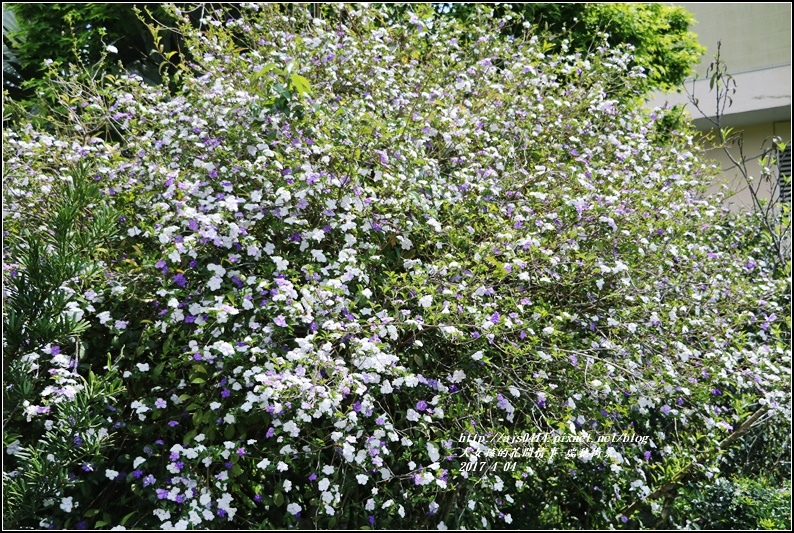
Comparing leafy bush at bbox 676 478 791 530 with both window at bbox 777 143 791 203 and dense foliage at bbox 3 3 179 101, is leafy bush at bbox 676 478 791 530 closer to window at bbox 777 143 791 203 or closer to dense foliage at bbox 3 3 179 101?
window at bbox 777 143 791 203

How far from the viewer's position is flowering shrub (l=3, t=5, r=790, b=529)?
2758mm

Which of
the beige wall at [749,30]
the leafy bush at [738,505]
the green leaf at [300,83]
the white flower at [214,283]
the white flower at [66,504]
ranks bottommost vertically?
the leafy bush at [738,505]

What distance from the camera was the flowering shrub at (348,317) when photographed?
2758mm

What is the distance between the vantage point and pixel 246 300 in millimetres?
2756

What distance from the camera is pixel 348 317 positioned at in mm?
2797

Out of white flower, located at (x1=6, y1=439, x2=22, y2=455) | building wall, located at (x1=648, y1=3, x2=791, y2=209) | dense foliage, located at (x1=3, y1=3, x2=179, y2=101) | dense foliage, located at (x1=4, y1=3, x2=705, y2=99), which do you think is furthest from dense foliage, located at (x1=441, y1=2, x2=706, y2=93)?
white flower, located at (x1=6, y1=439, x2=22, y2=455)

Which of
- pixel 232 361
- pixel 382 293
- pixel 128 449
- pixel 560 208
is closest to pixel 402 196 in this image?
pixel 382 293

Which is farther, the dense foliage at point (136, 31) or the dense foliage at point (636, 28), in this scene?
the dense foliage at point (636, 28)

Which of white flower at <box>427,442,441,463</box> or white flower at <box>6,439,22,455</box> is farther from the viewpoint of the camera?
white flower at <box>427,442,441,463</box>

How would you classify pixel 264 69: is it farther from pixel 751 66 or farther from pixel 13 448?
pixel 751 66

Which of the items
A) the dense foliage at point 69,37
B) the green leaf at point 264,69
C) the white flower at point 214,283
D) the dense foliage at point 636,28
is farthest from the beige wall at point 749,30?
the white flower at point 214,283

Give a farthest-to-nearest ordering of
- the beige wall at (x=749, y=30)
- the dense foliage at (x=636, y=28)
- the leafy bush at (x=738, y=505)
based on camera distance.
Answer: the beige wall at (x=749, y=30) → the dense foliage at (x=636, y=28) → the leafy bush at (x=738, y=505)

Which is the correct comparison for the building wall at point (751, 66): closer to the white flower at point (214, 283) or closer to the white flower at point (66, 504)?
the white flower at point (214, 283)

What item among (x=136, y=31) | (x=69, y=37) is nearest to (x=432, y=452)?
(x=136, y=31)
